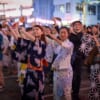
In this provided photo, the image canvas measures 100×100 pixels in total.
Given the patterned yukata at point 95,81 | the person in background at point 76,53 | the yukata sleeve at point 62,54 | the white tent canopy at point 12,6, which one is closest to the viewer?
the patterned yukata at point 95,81

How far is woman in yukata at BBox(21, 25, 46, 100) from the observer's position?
612 centimetres

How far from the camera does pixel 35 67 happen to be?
619cm

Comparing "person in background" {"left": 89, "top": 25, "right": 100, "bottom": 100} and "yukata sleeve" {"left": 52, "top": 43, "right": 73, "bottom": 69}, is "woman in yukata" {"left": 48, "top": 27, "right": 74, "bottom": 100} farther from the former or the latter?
"person in background" {"left": 89, "top": 25, "right": 100, "bottom": 100}

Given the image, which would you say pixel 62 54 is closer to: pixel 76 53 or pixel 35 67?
pixel 35 67

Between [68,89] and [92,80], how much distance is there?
0.45 m

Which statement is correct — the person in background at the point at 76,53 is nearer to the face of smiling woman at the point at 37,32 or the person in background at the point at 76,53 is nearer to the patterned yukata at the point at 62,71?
the patterned yukata at the point at 62,71

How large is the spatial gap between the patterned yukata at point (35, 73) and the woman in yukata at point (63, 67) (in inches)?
12.4

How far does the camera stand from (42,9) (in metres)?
20.1

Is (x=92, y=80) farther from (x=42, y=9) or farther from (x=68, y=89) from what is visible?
(x=42, y=9)

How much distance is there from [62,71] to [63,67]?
0.24 feet

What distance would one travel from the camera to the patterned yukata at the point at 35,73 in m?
6.12

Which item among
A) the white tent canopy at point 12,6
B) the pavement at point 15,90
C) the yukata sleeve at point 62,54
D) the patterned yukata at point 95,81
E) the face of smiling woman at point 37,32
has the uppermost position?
the white tent canopy at point 12,6

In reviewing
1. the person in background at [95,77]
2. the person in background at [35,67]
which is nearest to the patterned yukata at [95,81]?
the person in background at [95,77]

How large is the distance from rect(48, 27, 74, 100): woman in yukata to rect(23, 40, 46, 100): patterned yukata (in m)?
0.31
